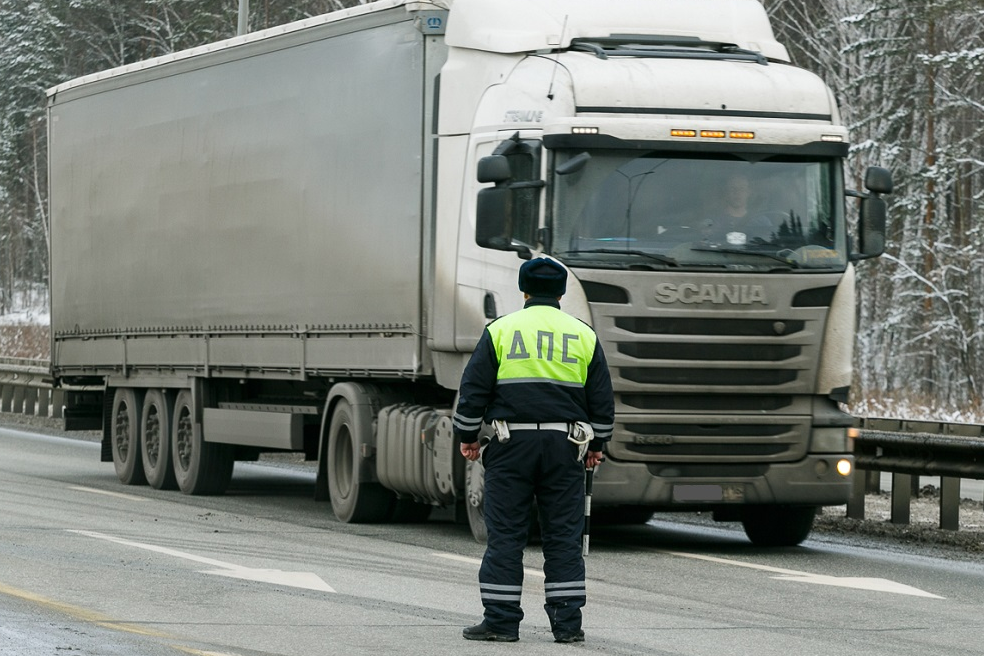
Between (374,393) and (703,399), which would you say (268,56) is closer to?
(374,393)

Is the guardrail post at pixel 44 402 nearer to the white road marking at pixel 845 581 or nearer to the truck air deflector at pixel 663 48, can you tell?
the truck air deflector at pixel 663 48

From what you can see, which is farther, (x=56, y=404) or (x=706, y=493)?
(x=56, y=404)

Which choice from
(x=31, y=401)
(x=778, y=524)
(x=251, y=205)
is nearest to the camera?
(x=778, y=524)

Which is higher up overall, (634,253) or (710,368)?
(634,253)

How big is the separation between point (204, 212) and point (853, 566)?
23.6ft

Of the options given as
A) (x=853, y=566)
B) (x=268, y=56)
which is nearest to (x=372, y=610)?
(x=853, y=566)

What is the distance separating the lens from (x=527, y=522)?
9.02m

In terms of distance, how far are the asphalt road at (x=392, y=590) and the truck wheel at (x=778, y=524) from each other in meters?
0.15

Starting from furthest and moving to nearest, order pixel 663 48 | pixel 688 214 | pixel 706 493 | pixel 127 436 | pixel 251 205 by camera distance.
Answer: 1. pixel 127 436
2. pixel 251 205
3. pixel 663 48
4. pixel 706 493
5. pixel 688 214

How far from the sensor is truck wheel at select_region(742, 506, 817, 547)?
14023mm

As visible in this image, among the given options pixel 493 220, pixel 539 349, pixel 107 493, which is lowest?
pixel 107 493

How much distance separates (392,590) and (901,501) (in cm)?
615

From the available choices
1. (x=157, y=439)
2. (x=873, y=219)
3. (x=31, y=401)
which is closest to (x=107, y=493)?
(x=157, y=439)

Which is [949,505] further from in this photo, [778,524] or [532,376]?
[532,376]
